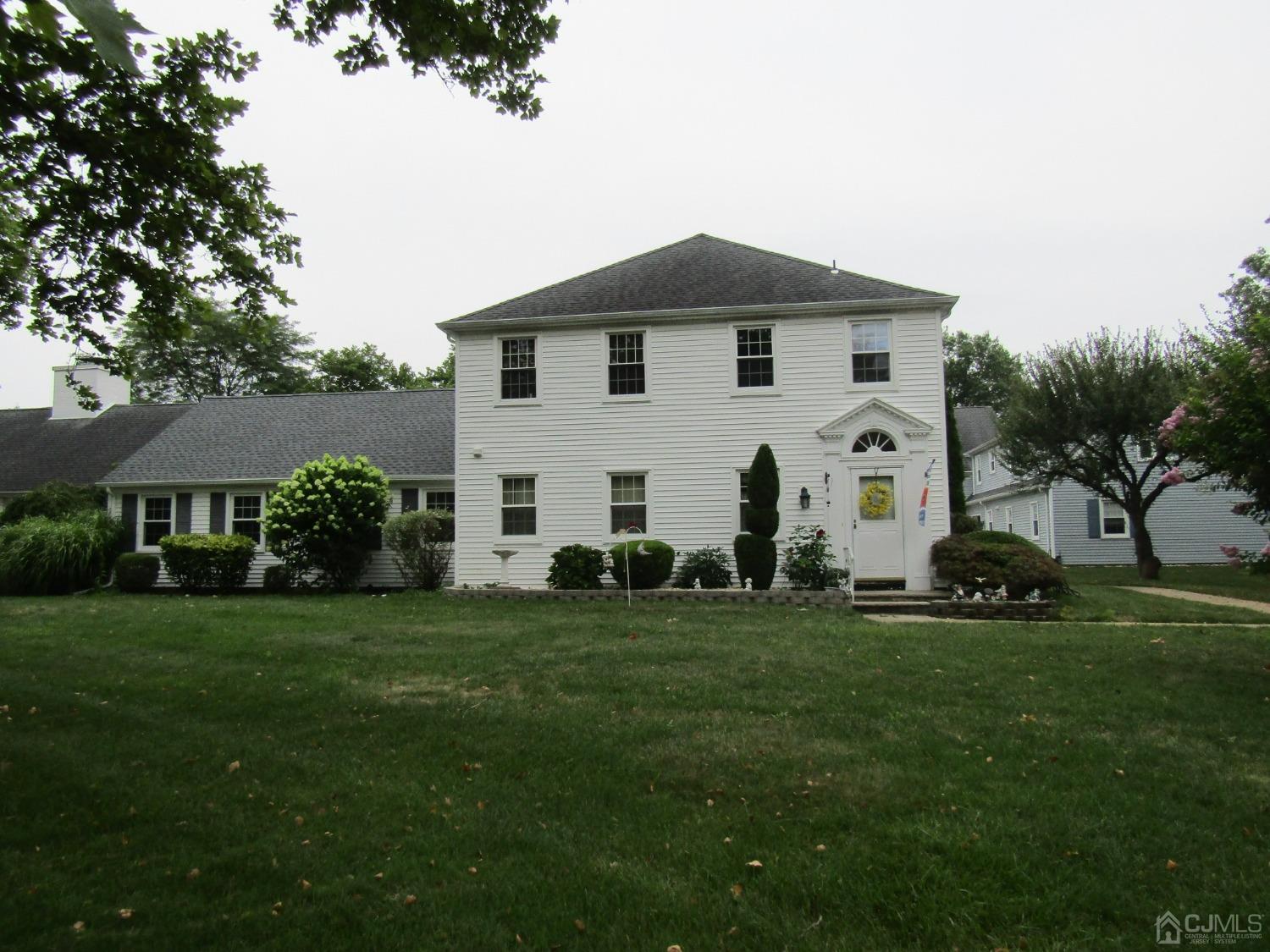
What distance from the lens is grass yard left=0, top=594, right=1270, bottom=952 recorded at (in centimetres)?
349

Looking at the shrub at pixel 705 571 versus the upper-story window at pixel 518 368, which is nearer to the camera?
the shrub at pixel 705 571

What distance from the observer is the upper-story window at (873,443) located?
15727mm

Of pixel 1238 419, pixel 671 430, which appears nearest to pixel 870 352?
pixel 671 430

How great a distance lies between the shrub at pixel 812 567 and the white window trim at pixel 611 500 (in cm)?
288

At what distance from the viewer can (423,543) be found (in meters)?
17.6

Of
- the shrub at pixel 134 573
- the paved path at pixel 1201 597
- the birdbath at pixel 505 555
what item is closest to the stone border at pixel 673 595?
the birdbath at pixel 505 555

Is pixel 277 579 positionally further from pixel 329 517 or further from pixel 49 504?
pixel 49 504

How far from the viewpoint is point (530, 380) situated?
17188 millimetres

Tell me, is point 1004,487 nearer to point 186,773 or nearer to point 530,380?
point 530,380

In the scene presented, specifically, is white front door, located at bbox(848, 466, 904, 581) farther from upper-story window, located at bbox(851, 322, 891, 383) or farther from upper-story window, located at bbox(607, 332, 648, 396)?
upper-story window, located at bbox(607, 332, 648, 396)

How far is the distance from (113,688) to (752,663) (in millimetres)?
5934

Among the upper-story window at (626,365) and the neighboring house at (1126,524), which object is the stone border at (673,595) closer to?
the upper-story window at (626,365)

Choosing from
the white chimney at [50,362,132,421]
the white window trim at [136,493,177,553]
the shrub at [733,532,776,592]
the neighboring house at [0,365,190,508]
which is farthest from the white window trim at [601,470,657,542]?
the white chimney at [50,362,132,421]

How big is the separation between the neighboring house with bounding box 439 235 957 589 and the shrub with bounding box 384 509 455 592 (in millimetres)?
922
